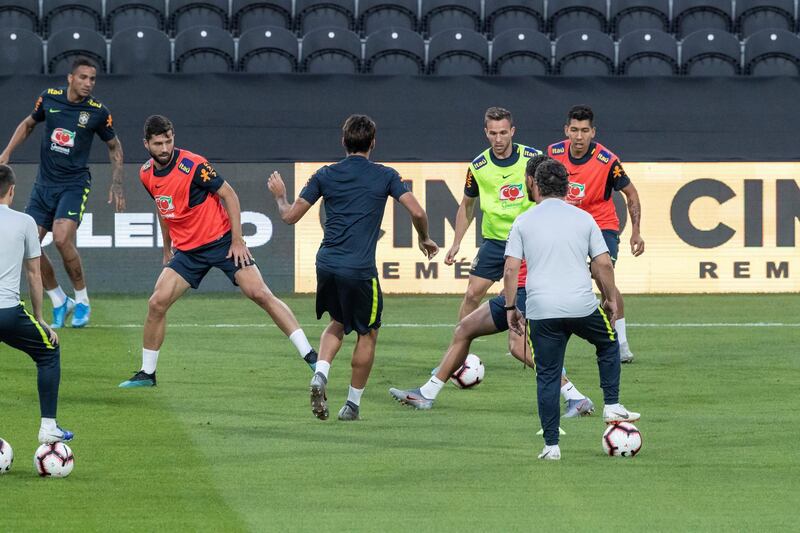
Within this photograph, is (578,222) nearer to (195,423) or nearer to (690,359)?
(195,423)

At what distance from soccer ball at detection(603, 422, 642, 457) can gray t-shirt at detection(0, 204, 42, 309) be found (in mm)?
3343

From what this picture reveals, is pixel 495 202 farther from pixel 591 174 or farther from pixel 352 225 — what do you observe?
pixel 352 225

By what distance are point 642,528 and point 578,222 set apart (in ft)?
6.99

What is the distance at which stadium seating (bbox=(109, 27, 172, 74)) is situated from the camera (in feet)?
64.8

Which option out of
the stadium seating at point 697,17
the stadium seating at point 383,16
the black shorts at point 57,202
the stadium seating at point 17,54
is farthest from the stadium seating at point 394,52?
the black shorts at point 57,202

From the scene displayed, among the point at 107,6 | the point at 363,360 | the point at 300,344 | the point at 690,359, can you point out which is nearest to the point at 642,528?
the point at 363,360

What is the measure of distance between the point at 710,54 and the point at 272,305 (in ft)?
38.4

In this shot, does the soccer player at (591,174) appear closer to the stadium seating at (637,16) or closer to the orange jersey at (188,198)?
the orange jersey at (188,198)

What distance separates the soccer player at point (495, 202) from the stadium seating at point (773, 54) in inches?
401

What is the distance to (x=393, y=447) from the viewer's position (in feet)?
27.8

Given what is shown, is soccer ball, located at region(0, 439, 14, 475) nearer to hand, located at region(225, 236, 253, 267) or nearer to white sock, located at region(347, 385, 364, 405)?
white sock, located at region(347, 385, 364, 405)

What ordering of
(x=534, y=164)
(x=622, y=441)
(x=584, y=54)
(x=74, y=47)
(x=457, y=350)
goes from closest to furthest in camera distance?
(x=622, y=441), (x=534, y=164), (x=457, y=350), (x=74, y=47), (x=584, y=54)

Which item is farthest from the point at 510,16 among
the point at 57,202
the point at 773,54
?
the point at 57,202

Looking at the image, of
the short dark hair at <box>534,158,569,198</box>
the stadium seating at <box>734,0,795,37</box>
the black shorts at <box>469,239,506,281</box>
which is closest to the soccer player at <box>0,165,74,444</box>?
the short dark hair at <box>534,158,569,198</box>
